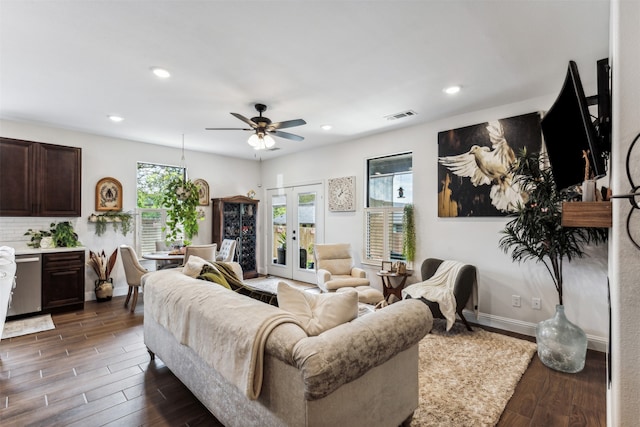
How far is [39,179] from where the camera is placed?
4.36m

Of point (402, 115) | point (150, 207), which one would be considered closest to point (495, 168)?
point (402, 115)

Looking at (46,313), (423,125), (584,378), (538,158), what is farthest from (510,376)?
(46,313)

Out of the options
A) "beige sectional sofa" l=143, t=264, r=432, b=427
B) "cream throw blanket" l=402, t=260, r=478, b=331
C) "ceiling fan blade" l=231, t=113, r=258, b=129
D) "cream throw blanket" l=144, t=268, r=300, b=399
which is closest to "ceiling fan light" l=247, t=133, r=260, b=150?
"ceiling fan blade" l=231, t=113, r=258, b=129

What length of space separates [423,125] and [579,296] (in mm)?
2780

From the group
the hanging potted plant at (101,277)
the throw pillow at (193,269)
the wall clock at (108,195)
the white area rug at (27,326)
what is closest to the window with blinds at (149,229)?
the wall clock at (108,195)

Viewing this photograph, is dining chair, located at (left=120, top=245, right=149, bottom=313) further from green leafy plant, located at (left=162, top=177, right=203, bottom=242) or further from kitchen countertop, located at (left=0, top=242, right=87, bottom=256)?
green leafy plant, located at (left=162, top=177, right=203, bottom=242)

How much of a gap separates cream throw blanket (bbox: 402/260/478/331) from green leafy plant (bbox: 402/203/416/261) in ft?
1.77

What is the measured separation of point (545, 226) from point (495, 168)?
105 centimetres

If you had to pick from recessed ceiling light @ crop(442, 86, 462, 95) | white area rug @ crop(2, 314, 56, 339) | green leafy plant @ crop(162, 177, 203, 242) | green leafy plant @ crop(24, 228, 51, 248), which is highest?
recessed ceiling light @ crop(442, 86, 462, 95)

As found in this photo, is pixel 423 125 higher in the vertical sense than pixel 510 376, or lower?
higher

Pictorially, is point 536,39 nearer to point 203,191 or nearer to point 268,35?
point 268,35

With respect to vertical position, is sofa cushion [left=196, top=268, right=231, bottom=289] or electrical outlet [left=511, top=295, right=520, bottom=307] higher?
sofa cushion [left=196, top=268, right=231, bottom=289]

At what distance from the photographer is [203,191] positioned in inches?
248

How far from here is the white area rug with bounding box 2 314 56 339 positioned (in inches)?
138
